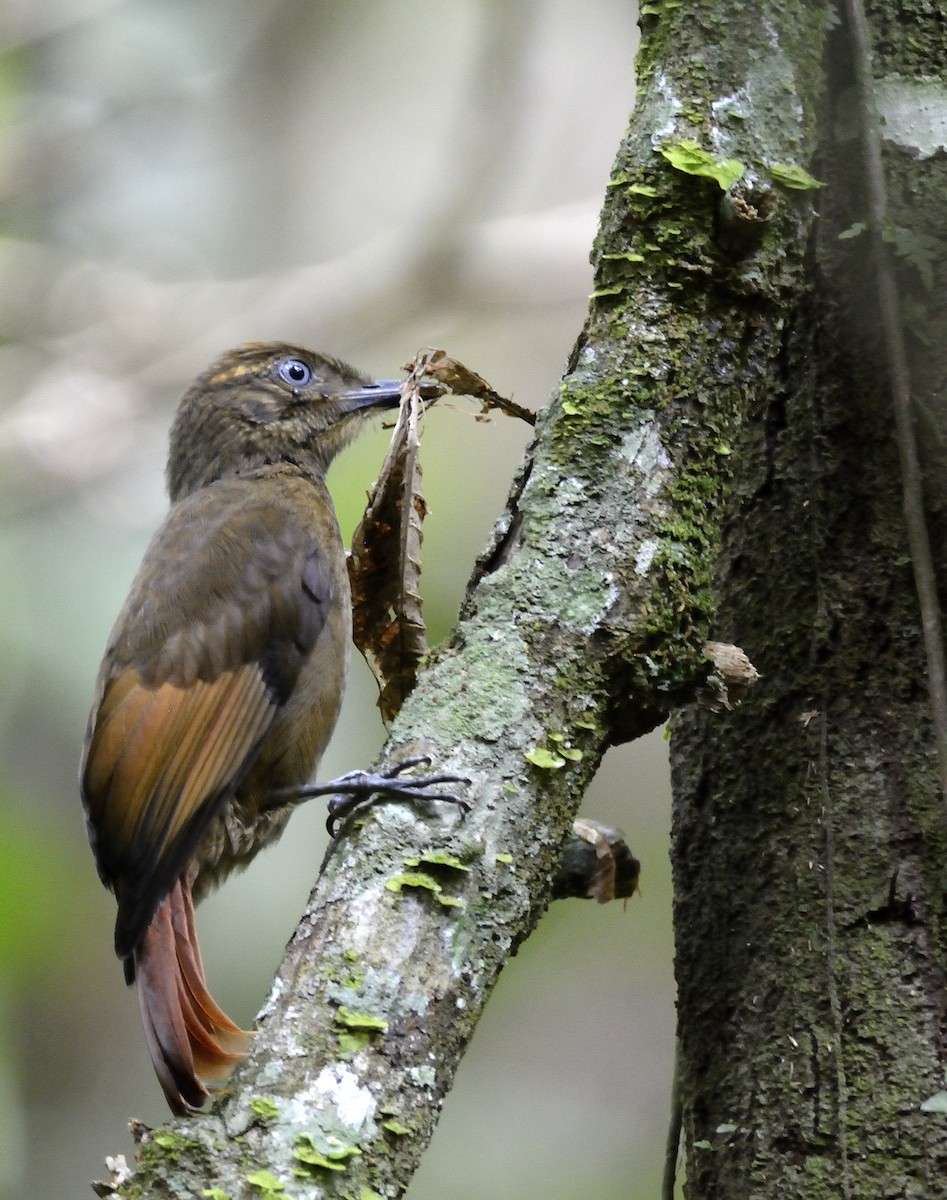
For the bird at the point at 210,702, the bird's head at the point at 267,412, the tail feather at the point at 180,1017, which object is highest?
the bird's head at the point at 267,412

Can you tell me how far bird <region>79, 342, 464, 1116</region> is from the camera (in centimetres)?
228

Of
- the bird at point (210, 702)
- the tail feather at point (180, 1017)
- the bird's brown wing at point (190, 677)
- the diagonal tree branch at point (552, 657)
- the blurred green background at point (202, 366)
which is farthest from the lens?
the blurred green background at point (202, 366)

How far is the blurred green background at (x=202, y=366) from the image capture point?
4.73 m

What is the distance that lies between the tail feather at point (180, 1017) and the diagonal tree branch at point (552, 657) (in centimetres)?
55

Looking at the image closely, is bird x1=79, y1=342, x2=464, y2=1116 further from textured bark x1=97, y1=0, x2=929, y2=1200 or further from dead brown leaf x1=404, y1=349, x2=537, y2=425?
dead brown leaf x1=404, y1=349, x2=537, y2=425

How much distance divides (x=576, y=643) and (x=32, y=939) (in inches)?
122

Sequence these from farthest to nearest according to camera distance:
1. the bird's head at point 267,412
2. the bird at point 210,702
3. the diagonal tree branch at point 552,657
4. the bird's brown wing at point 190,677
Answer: the bird's head at point 267,412 < the bird's brown wing at point 190,677 < the bird at point 210,702 < the diagonal tree branch at point 552,657

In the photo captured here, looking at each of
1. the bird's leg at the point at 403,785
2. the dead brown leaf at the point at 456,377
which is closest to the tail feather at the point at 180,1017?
the bird's leg at the point at 403,785

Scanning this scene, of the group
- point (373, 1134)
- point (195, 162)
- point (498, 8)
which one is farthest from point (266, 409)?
point (195, 162)

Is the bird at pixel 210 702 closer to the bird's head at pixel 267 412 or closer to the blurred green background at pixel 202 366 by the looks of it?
the bird's head at pixel 267 412

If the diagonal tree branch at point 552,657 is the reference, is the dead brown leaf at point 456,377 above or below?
above

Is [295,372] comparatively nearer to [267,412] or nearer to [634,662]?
[267,412]

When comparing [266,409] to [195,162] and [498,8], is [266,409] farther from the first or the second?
[195,162]

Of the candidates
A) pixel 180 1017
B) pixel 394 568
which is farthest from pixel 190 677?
pixel 180 1017
